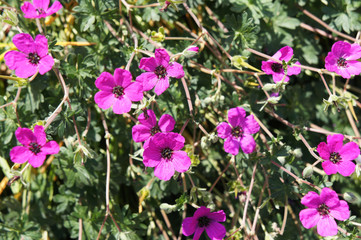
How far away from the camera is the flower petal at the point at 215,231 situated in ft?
4.54

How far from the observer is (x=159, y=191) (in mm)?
1714

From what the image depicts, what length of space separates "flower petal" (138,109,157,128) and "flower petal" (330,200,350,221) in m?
0.66

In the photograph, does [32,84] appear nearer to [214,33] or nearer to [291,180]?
[214,33]

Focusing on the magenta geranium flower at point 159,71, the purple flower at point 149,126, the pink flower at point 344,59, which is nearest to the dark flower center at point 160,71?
the magenta geranium flower at point 159,71

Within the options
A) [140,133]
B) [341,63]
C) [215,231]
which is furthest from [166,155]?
[341,63]

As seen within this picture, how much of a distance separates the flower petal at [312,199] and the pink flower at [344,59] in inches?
16.5

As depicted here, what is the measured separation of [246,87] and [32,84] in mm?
902

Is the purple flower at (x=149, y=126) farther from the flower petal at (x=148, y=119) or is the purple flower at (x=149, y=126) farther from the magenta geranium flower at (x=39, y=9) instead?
the magenta geranium flower at (x=39, y=9)

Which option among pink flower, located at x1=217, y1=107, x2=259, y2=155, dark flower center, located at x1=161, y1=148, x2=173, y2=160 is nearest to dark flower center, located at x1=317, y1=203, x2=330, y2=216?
pink flower, located at x1=217, y1=107, x2=259, y2=155

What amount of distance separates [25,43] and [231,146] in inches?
30.7

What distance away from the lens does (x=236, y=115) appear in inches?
55.6

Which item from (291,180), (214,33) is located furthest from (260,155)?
(214,33)

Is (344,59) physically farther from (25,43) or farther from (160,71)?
(25,43)

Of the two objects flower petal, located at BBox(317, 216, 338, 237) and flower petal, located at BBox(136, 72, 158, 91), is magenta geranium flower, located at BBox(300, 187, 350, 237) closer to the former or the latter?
flower petal, located at BBox(317, 216, 338, 237)
